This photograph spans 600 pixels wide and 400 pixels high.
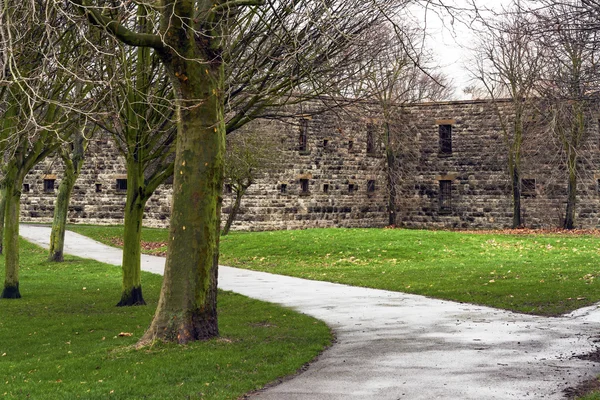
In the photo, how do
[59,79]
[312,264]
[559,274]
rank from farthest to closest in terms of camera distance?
[312,264] → [559,274] → [59,79]

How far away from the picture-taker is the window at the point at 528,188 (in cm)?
3934

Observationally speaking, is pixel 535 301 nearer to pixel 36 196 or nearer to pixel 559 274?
pixel 559 274

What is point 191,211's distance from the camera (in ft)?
33.9

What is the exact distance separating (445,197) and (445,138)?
122 inches

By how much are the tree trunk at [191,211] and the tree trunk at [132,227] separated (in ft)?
14.8

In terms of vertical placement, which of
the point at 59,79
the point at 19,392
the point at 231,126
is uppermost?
the point at 59,79

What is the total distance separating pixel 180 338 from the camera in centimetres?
1022

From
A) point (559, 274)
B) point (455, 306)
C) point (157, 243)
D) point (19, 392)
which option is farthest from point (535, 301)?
point (157, 243)

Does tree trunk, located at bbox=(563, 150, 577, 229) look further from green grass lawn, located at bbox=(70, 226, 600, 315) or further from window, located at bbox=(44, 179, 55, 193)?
window, located at bbox=(44, 179, 55, 193)

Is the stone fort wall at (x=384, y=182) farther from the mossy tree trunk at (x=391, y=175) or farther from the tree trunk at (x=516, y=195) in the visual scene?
the tree trunk at (x=516, y=195)

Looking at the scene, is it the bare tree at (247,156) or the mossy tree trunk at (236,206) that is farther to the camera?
the mossy tree trunk at (236,206)

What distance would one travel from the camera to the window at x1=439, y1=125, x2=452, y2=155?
137 ft

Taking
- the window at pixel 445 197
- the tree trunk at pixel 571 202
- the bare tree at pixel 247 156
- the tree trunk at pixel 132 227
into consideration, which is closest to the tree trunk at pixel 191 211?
the tree trunk at pixel 132 227

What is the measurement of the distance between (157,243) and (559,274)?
18.3 metres
